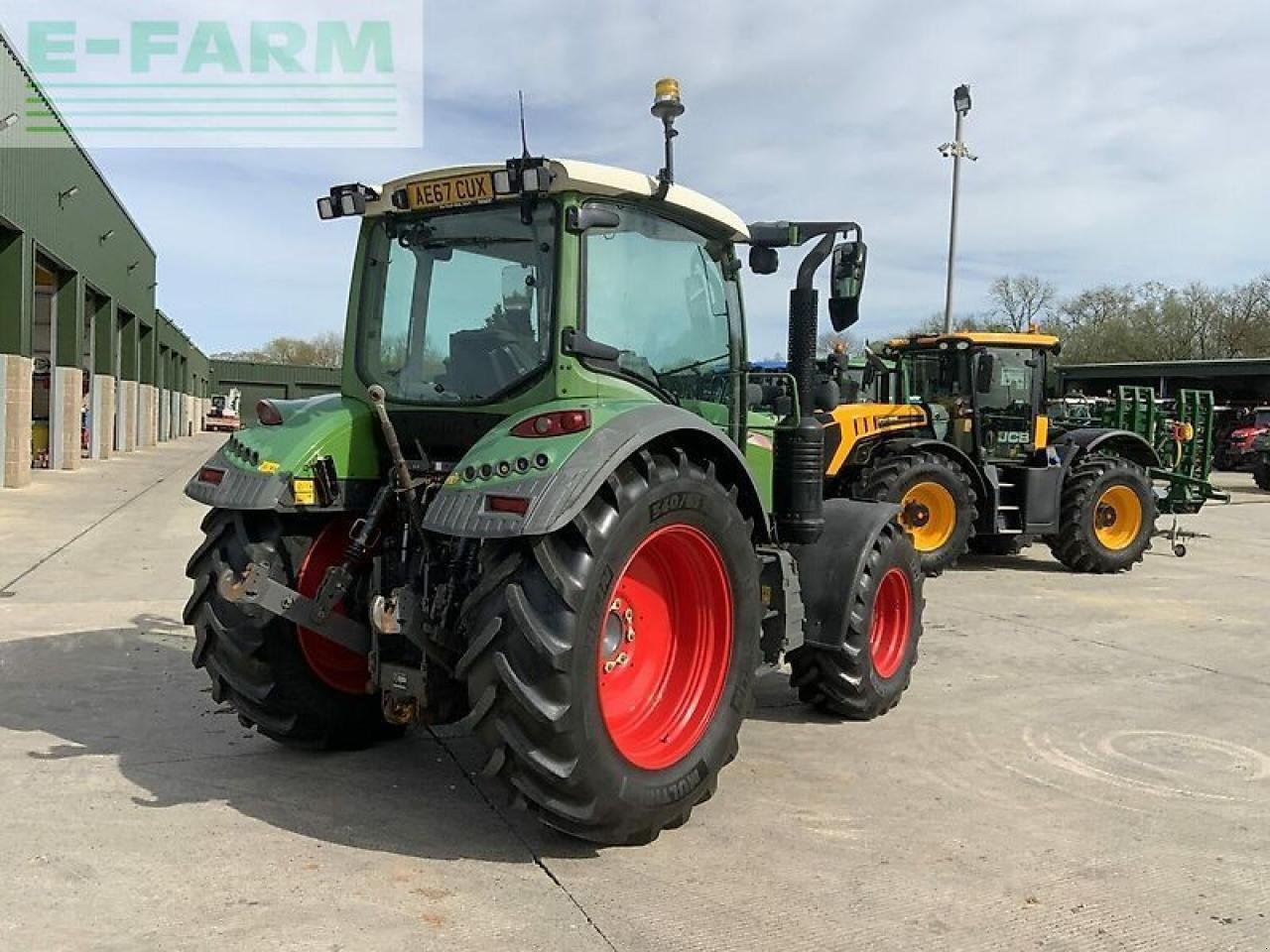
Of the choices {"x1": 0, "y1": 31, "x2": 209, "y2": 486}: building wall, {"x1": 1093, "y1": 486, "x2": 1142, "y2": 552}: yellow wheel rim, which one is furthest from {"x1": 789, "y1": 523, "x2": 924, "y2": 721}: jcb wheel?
{"x1": 0, "y1": 31, "x2": 209, "y2": 486}: building wall

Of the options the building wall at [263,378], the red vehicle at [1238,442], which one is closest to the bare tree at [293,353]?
the building wall at [263,378]

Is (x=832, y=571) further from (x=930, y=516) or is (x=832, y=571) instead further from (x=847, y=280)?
(x=930, y=516)

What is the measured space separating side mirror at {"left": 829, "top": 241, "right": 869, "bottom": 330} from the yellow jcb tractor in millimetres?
5731

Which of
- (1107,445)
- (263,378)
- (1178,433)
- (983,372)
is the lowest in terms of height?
(1107,445)

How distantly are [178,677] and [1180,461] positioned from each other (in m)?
13.2

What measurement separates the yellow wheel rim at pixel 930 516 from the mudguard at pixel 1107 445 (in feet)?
5.70

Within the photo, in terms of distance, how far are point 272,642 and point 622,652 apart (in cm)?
139

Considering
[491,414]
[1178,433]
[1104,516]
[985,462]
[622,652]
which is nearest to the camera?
[622,652]

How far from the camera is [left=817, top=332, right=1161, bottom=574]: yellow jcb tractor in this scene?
10547mm

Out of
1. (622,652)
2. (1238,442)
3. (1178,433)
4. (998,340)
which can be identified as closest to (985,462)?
(998,340)

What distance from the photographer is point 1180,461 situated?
14547 mm

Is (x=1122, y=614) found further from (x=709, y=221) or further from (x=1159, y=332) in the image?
(x=1159, y=332)

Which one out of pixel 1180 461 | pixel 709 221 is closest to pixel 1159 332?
pixel 1180 461

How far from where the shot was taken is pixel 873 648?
5590mm
